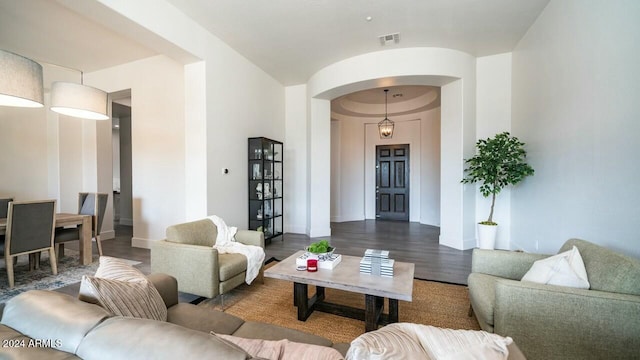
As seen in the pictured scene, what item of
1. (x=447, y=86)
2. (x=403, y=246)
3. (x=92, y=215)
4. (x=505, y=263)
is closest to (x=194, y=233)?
(x=92, y=215)

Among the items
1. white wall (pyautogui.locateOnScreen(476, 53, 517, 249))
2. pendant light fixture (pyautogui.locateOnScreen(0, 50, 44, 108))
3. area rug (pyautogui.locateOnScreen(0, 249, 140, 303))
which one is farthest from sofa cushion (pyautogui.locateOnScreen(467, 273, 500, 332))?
area rug (pyautogui.locateOnScreen(0, 249, 140, 303))

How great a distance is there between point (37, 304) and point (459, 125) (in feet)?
16.5

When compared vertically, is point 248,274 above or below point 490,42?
below

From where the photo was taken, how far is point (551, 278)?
65.8 inches

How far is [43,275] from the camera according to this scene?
129 inches

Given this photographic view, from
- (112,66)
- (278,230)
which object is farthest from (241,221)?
(112,66)

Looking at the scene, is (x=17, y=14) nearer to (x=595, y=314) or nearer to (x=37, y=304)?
(x=37, y=304)

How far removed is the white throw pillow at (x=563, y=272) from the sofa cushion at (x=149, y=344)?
1936 millimetres

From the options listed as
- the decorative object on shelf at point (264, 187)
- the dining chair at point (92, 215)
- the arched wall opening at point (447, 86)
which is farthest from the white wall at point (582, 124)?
the dining chair at point (92, 215)

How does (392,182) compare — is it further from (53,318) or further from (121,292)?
(53,318)

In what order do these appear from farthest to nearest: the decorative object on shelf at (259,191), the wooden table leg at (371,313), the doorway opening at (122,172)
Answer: the doorway opening at (122,172), the decorative object on shelf at (259,191), the wooden table leg at (371,313)

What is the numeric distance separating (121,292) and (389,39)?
4.27 metres

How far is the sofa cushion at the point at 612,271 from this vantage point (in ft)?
4.73

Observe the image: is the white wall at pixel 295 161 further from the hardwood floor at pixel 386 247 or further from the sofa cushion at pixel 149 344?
the sofa cushion at pixel 149 344
